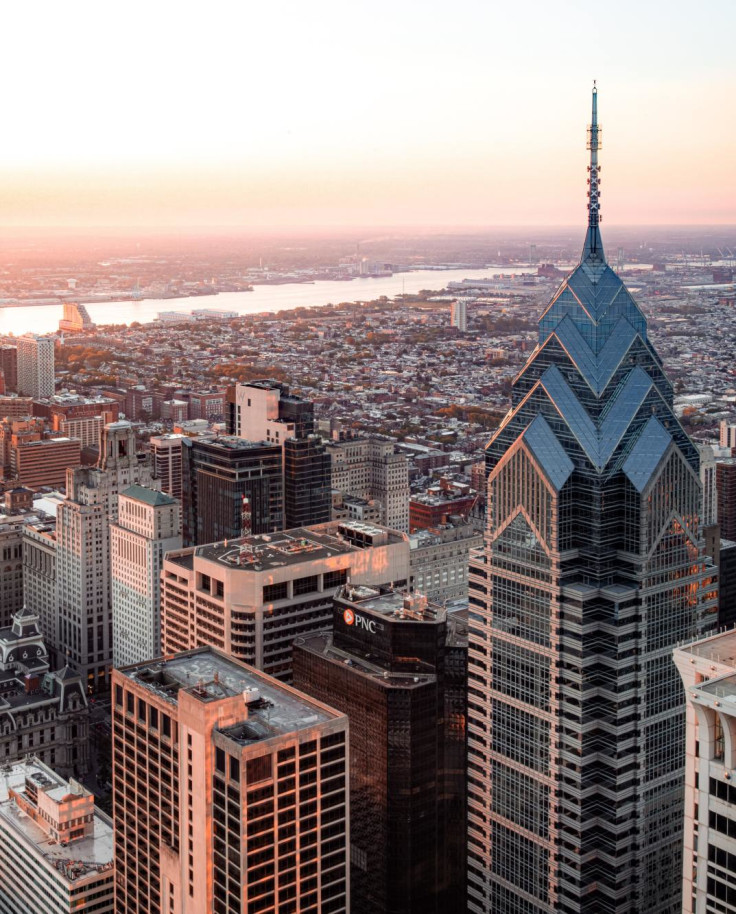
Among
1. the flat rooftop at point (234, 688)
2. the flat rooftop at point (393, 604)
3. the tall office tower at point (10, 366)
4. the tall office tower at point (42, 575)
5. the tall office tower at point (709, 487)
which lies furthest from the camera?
the tall office tower at point (10, 366)

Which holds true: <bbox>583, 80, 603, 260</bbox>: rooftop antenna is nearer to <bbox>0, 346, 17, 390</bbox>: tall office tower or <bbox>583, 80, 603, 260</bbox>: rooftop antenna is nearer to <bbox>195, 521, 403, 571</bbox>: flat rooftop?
<bbox>195, 521, 403, 571</bbox>: flat rooftop

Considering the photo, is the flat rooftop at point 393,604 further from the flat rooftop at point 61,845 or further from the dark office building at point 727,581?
the dark office building at point 727,581

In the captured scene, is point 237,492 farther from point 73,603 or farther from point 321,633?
point 321,633

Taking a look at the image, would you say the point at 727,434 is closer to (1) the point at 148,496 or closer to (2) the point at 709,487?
(2) the point at 709,487

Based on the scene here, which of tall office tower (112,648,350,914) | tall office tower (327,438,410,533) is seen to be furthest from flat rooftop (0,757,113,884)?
tall office tower (327,438,410,533)

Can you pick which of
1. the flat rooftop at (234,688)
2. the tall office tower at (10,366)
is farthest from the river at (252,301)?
the flat rooftop at (234,688)

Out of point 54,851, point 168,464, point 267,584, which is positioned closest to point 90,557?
point 168,464

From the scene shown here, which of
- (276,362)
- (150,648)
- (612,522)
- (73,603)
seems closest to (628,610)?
(612,522)
